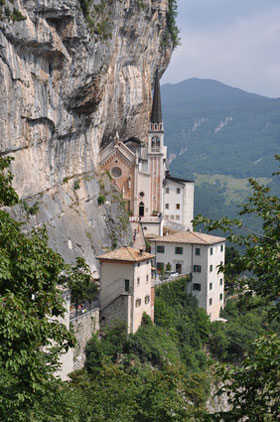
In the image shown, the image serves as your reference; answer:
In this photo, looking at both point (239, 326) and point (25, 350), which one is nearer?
point (25, 350)

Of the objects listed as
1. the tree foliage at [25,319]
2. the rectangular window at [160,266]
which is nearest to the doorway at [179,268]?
the rectangular window at [160,266]

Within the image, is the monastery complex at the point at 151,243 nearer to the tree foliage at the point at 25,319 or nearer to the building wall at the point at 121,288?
the building wall at the point at 121,288

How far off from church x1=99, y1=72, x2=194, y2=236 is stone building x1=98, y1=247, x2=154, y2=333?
21125mm

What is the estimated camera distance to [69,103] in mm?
46750

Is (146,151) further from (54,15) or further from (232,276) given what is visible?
(232,276)

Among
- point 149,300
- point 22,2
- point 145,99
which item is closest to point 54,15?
point 22,2

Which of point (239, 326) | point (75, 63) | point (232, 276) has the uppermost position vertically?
point (75, 63)

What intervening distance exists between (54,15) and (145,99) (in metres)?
26.5

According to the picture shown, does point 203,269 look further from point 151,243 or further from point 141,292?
point 141,292

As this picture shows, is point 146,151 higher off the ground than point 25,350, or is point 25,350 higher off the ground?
point 146,151

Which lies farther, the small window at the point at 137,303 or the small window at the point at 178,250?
the small window at the point at 178,250

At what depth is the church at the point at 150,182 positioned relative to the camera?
63375 millimetres

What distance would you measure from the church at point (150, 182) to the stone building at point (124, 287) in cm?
2112

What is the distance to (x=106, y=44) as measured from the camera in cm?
4891
